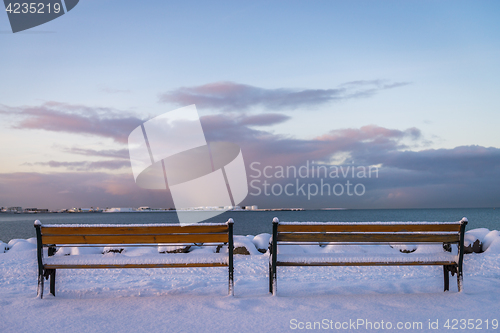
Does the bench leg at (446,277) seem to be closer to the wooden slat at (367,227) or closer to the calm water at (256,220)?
the wooden slat at (367,227)

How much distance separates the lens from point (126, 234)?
455cm

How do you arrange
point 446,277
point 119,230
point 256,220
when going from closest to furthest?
point 119,230 < point 446,277 < point 256,220

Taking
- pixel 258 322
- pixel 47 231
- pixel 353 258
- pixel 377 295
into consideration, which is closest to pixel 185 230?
pixel 258 322

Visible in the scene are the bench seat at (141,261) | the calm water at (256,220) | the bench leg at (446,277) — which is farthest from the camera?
the calm water at (256,220)

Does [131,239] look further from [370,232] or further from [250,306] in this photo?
[370,232]

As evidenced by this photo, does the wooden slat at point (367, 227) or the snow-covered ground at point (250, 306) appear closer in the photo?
the snow-covered ground at point (250, 306)

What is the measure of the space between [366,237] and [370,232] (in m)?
0.08

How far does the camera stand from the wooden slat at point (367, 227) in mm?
4543

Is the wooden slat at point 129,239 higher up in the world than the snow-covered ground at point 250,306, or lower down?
higher up

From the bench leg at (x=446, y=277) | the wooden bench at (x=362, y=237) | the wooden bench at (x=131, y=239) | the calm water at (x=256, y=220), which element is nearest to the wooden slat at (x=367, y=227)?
the wooden bench at (x=362, y=237)

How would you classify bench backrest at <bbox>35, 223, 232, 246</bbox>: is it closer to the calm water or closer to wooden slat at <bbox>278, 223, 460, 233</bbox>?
wooden slat at <bbox>278, 223, 460, 233</bbox>

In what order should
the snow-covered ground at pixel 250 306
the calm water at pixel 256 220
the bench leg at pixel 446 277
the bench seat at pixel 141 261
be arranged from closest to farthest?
1. the snow-covered ground at pixel 250 306
2. the bench seat at pixel 141 261
3. the bench leg at pixel 446 277
4. the calm water at pixel 256 220

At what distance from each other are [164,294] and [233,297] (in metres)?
0.95

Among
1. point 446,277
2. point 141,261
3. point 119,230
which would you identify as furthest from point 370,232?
point 119,230
